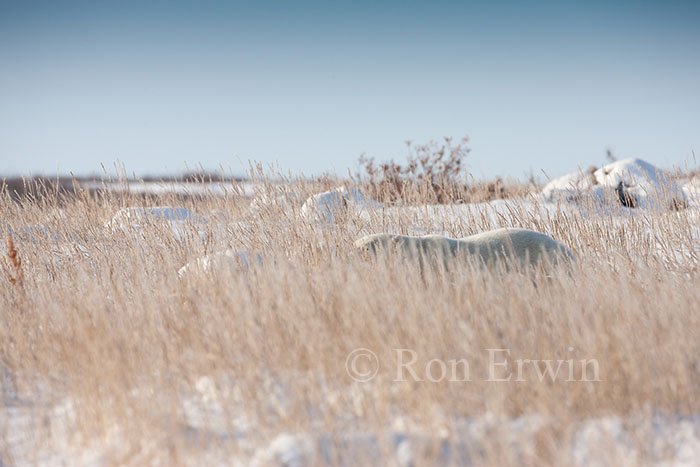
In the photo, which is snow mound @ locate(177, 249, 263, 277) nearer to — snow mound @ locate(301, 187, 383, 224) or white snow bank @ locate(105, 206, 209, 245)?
snow mound @ locate(301, 187, 383, 224)

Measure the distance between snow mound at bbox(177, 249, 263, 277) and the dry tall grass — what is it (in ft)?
0.35

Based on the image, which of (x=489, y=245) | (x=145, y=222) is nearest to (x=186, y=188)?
(x=145, y=222)

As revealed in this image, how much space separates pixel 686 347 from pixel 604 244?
327 cm

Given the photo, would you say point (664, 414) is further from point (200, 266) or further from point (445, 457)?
point (200, 266)

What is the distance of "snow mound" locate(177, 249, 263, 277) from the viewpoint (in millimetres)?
3576

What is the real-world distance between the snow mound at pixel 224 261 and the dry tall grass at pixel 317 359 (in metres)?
0.11

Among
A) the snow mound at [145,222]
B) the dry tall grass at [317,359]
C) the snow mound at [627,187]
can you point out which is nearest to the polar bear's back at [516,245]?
the dry tall grass at [317,359]

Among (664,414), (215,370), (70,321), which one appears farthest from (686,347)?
(70,321)

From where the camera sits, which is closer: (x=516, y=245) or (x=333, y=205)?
(x=516, y=245)

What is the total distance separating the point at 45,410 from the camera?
2406 millimetres
